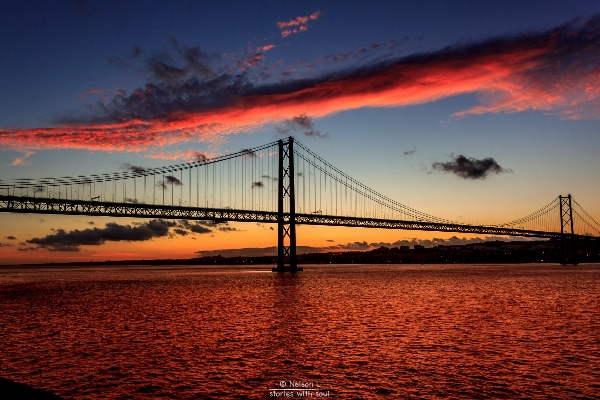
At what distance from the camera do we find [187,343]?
1688 cm

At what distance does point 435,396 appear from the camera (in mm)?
10297

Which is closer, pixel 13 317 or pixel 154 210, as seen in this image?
pixel 13 317

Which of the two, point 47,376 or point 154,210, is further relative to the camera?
point 154,210

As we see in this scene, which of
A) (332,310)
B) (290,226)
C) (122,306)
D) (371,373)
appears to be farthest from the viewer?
(290,226)

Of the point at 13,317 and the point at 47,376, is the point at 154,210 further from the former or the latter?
the point at 47,376

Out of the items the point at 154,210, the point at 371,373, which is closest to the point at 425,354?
the point at 371,373

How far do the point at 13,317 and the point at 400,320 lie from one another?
734 inches

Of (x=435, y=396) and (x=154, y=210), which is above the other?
(x=154, y=210)

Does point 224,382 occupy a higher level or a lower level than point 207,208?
lower

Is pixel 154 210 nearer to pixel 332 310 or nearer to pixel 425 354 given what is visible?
pixel 332 310

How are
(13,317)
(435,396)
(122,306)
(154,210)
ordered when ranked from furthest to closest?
1. (154,210)
2. (122,306)
3. (13,317)
4. (435,396)

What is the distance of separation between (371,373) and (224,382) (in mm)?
3522

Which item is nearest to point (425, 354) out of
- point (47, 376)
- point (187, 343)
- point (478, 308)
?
point (187, 343)

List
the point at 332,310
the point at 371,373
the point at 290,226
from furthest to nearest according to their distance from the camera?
the point at 290,226 → the point at 332,310 → the point at 371,373
